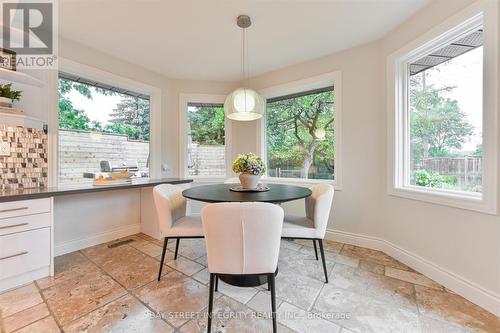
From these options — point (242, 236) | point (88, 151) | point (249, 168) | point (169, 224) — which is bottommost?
point (169, 224)

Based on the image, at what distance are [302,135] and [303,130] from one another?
0.08m

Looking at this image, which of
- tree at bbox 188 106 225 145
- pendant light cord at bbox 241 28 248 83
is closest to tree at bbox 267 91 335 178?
pendant light cord at bbox 241 28 248 83

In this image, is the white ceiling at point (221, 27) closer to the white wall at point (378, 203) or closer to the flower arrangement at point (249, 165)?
the white wall at point (378, 203)

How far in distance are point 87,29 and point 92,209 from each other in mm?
2133

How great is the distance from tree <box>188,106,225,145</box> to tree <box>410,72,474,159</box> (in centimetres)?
281

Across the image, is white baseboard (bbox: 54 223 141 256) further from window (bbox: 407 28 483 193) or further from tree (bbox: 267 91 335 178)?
window (bbox: 407 28 483 193)

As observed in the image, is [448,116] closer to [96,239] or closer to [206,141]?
[206,141]

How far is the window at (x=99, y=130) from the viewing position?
2.62 m

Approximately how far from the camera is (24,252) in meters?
1.85

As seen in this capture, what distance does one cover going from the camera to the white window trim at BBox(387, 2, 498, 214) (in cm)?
154

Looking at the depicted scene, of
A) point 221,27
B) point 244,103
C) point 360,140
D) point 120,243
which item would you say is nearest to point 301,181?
point 360,140

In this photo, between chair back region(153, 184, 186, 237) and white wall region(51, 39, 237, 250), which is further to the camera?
white wall region(51, 39, 237, 250)

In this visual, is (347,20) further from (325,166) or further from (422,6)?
(325,166)

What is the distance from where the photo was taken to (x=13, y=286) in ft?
5.93
